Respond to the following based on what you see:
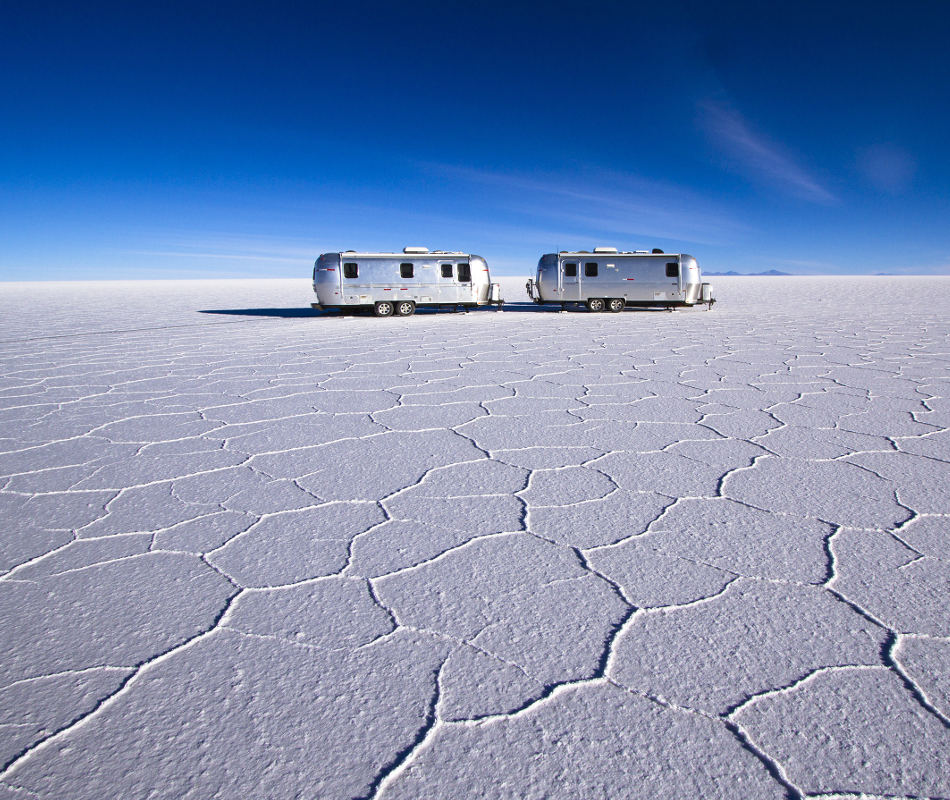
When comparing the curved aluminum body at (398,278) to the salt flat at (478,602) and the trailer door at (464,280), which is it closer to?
the trailer door at (464,280)

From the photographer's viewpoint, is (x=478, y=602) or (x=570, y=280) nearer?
(x=478, y=602)

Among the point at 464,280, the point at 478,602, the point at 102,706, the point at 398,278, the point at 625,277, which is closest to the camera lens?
the point at 102,706

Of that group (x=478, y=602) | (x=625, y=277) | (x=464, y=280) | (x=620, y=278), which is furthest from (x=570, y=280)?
(x=478, y=602)

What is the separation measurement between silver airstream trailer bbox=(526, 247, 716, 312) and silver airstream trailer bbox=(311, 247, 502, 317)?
7.14 feet

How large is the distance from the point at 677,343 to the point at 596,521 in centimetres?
677

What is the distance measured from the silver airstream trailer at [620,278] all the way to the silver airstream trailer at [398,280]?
7.14ft

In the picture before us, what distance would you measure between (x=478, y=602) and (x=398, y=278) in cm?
1327

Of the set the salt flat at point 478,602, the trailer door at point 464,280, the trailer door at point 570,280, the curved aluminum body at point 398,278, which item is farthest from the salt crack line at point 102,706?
the trailer door at point 570,280

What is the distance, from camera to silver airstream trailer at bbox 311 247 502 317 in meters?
14.1

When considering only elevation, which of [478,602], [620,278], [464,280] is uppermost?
[464,280]

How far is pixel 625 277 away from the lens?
15.4 meters

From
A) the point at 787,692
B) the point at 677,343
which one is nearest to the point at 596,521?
the point at 787,692

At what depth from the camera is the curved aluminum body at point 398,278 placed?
14070mm

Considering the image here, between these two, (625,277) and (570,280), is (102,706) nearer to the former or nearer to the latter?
(570,280)
